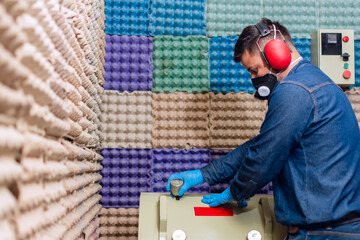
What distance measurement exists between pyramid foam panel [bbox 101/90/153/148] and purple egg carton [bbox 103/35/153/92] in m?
0.07

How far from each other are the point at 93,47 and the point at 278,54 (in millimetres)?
1122

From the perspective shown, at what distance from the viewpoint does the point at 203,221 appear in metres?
1.83

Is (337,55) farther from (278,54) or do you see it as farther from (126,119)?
(126,119)

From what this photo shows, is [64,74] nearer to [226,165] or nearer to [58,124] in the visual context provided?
[58,124]

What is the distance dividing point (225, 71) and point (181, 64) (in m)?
0.36

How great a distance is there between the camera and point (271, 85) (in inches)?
74.5

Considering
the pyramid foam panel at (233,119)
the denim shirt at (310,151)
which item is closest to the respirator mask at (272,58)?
the denim shirt at (310,151)

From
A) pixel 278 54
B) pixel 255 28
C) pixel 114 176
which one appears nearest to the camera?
pixel 278 54

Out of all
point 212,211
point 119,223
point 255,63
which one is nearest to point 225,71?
point 255,63

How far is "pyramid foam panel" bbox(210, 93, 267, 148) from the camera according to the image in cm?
269

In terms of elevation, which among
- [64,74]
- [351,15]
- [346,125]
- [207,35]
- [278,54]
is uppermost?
[351,15]

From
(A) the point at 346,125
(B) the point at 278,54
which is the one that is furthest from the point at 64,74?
(A) the point at 346,125

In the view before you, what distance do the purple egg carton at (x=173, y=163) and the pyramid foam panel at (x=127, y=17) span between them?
39.6 inches

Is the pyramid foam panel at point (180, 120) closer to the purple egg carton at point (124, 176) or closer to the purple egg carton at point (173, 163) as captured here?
the purple egg carton at point (173, 163)
